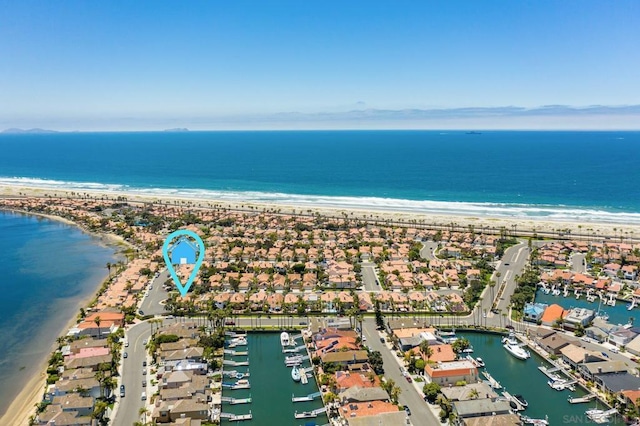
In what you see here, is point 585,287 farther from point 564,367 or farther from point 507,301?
point 564,367

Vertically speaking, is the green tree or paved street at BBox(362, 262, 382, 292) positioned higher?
the green tree

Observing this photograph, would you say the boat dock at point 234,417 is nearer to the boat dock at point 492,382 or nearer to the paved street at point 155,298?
the boat dock at point 492,382

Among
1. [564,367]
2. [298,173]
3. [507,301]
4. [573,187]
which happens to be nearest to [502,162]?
[573,187]

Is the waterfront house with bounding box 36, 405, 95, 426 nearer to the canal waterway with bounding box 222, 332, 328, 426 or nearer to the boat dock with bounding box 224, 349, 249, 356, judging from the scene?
the canal waterway with bounding box 222, 332, 328, 426

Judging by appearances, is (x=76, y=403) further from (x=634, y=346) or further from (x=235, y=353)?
(x=634, y=346)

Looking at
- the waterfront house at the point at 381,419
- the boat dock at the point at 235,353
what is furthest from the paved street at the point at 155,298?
the waterfront house at the point at 381,419

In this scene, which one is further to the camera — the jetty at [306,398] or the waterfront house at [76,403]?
the jetty at [306,398]

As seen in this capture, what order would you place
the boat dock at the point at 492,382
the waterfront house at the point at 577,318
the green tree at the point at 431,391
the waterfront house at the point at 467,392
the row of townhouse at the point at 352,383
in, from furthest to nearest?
the waterfront house at the point at 577,318
the boat dock at the point at 492,382
the green tree at the point at 431,391
the waterfront house at the point at 467,392
the row of townhouse at the point at 352,383

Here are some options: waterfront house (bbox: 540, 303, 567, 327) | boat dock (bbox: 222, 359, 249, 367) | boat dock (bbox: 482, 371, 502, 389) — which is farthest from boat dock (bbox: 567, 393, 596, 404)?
boat dock (bbox: 222, 359, 249, 367)
